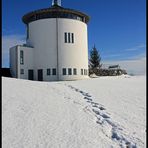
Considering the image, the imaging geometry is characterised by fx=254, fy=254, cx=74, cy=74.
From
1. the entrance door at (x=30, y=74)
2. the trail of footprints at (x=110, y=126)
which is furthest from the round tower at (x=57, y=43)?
the trail of footprints at (x=110, y=126)

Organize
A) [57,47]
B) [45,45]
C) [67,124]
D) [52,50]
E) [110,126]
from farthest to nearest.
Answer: [45,45], [52,50], [57,47], [110,126], [67,124]

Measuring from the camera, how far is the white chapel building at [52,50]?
32312 millimetres

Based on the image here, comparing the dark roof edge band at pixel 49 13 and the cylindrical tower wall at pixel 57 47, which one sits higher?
the dark roof edge band at pixel 49 13

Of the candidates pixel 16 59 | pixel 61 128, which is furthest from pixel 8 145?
pixel 16 59

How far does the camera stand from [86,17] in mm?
36188

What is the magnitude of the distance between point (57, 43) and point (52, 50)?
110 centimetres

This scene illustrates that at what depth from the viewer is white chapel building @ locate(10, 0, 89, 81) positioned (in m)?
32.3

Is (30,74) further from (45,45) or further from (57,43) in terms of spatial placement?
(57,43)

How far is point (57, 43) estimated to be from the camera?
32.3 metres

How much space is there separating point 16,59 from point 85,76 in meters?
9.54

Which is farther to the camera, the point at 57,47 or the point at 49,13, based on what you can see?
the point at 49,13

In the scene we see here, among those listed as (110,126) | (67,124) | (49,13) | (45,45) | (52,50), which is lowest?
(110,126)

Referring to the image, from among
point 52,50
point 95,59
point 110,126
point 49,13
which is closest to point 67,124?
point 110,126

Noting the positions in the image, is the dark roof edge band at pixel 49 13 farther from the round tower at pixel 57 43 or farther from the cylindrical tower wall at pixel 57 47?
the cylindrical tower wall at pixel 57 47
